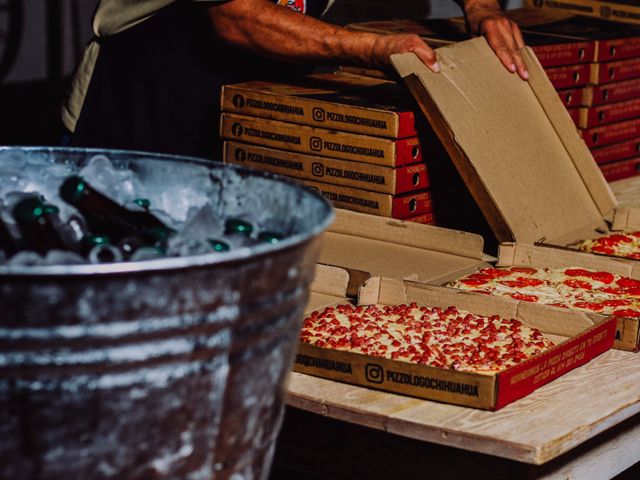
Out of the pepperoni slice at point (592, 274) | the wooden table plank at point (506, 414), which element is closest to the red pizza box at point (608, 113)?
the pepperoni slice at point (592, 274)

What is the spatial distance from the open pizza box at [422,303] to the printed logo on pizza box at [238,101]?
397 mm

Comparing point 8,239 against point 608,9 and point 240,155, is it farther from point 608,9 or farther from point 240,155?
point 608,9

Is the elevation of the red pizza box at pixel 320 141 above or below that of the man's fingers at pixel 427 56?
below

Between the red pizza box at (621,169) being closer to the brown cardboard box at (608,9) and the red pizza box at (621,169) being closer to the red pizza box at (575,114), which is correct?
the red pizza box at (575,114)

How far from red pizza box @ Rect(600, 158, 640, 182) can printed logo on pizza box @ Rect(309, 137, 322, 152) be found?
132 cm

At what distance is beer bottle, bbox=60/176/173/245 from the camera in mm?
1536

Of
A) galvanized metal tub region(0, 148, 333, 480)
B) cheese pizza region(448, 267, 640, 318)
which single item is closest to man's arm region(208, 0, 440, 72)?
cheese pizza region(448, 267, 640, 318)

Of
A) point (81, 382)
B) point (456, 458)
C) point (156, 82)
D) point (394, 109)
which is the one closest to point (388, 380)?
point (456, 458)

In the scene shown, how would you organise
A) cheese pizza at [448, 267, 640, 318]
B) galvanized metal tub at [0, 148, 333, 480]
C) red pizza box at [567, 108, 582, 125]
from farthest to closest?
red pizza box at [567, 108, 582, 125] < cheese pizza at [448, 267, 640, 318] < galvanized metal tub at [0, 148, 333, 480]

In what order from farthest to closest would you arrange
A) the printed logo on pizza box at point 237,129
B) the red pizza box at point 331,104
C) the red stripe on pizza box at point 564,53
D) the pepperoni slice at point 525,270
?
the red stripe on pizza box at point 564,53 → the printed logo on pizza box at point 237,129 → the red pizza box at point 331,104 → the pepperoni slice at point 525,270

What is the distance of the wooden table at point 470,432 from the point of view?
1777 millimetres

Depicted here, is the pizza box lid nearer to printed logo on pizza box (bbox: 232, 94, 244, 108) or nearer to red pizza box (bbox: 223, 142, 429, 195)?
red pizza box (bbox: 223, 142, 429, 195)

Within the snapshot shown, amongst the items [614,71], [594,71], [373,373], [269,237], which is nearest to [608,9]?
[614,71]

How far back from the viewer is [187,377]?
123 centimetres
